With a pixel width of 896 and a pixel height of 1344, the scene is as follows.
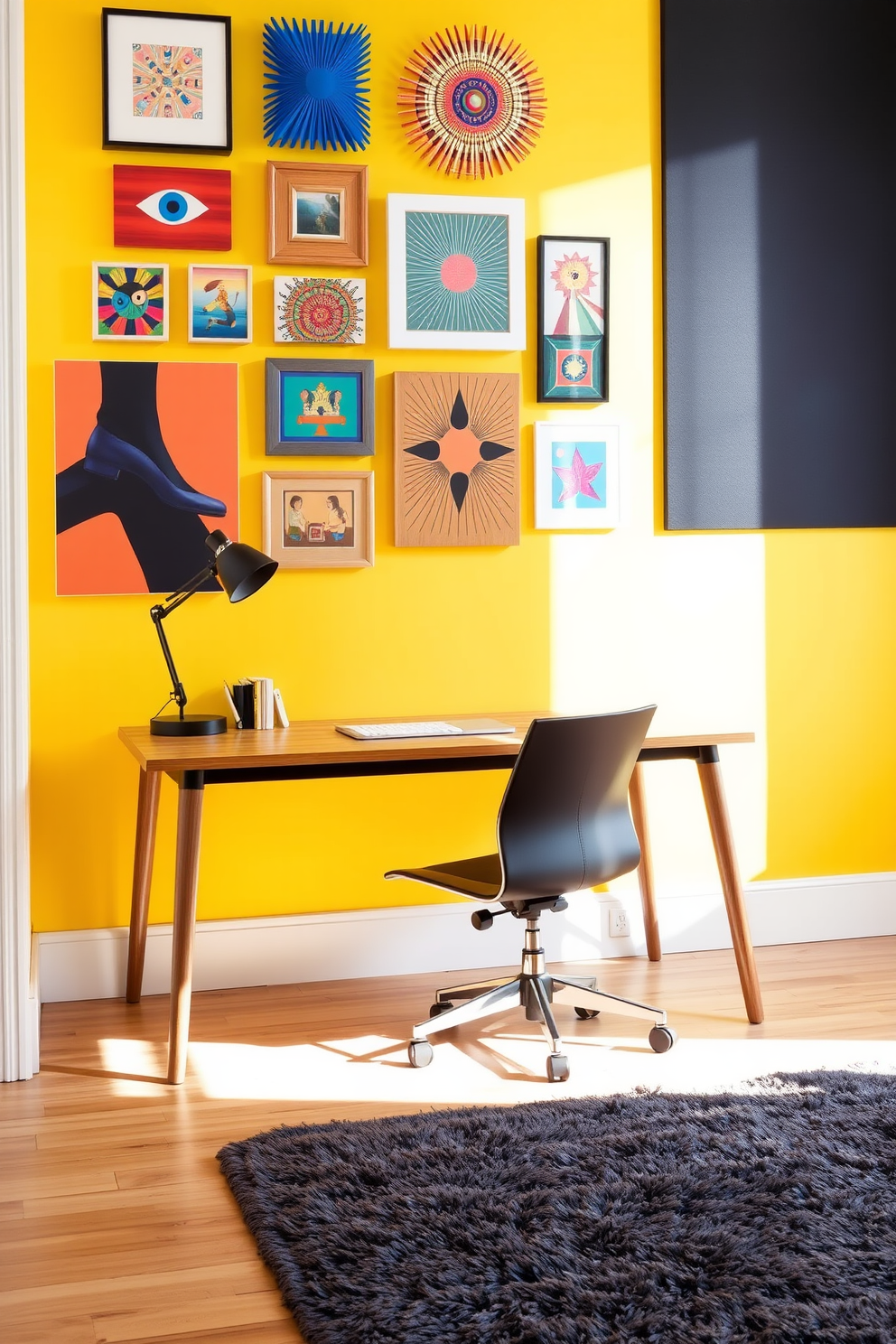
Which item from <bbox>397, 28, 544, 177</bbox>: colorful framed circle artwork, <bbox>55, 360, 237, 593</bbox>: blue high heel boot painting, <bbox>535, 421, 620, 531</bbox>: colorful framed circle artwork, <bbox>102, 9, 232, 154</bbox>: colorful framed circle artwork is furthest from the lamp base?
<bbox>397, 28, 544, 177</bbox>: colorful framed circle artwork

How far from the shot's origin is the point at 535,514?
4027mm

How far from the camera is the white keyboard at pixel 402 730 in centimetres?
335

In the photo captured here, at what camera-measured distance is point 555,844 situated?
3.08 metres

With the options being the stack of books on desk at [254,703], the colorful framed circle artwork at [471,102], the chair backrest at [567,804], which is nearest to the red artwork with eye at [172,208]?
the colorful framed circle artwork at [471,102]

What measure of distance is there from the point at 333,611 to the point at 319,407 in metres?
0.57

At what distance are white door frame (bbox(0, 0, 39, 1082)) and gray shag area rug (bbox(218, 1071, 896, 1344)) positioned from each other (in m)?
0.73

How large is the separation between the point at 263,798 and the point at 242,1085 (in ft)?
3.32

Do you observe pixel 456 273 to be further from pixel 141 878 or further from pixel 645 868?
pixel 141 878

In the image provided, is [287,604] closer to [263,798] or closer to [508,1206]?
[263,798]

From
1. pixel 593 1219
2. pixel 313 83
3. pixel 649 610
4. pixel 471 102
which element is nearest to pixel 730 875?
pixel 649 610

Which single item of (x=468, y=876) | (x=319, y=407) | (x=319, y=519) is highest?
(x=319, y=407)

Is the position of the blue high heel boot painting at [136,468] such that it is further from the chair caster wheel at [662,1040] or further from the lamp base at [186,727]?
the chair caster wheel at [662,1040]

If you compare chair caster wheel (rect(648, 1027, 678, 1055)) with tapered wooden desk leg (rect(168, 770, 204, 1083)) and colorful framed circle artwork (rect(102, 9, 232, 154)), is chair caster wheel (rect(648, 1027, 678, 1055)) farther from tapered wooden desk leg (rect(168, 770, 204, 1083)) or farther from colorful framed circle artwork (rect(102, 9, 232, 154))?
colorful framed circle artwork (rect(102, 9, 232, 154))

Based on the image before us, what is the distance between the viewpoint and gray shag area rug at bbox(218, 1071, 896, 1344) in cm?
200
